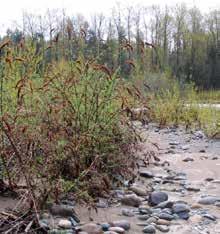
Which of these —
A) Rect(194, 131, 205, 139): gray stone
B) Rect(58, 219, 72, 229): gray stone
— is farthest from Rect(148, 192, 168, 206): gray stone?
Rect(194, 131, 205, 139): gray stone

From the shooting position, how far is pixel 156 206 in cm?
439

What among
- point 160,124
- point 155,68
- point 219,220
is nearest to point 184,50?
point 155,68

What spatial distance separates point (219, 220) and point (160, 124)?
303 inches

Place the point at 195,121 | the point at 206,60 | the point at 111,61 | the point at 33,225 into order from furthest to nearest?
the point at 206,60, the point at 195,121, the point at 111,61, the point at 33,225

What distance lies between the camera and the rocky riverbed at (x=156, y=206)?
3777 millimetres

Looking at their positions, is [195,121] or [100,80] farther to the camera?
[195,121]

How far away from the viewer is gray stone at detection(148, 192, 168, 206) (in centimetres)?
447

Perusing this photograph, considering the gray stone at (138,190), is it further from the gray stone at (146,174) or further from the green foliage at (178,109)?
the green foliage at (178,109)

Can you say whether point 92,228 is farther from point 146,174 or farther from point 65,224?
point 146,174

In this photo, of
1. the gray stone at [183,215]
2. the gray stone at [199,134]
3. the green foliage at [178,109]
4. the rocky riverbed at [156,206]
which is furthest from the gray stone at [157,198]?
the green foliage at [178,109]

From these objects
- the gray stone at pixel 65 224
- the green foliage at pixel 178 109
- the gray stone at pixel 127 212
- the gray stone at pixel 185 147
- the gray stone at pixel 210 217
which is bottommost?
the gray stone at pixel 210 217

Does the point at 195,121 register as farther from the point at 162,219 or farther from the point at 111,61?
the point at 162,219

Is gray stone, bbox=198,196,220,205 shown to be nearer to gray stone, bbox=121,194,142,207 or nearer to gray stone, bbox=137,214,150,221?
gray stone, bbox=121,194,142,207

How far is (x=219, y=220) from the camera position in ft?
13.3
